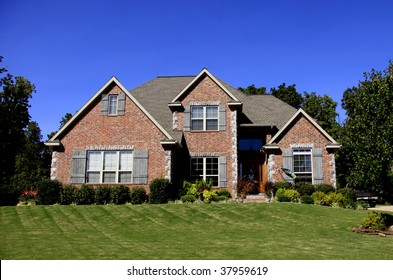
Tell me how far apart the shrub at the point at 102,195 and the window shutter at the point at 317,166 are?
43.8ft

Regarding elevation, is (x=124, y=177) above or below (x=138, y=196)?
above

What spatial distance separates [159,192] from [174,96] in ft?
37.6

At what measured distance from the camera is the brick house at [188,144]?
862 inches

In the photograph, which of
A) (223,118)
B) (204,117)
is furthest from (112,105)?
(223,118)

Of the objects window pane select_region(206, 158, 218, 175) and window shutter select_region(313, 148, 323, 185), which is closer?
window shutter select_region(313, 148, 323, 185)

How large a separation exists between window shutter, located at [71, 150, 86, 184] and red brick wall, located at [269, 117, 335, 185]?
40.7 feet

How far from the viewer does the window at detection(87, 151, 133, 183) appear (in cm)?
2183

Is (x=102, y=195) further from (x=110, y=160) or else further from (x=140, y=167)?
(x=140, y=167)

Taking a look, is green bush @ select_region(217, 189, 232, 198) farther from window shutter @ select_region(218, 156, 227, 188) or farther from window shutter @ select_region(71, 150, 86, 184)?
window shutter @ select_region(71, 150, 86, 184)

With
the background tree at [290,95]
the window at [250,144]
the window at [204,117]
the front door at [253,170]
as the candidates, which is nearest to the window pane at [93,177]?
the window at [204,117]

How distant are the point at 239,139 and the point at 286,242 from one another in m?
14.9

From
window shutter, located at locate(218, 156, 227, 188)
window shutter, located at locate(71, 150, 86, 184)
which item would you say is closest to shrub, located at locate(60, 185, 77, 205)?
window shutter, located at locate(71, 150, 86, 184)

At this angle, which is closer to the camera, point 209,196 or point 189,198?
point 189,198

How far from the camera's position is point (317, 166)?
22.6 meters
